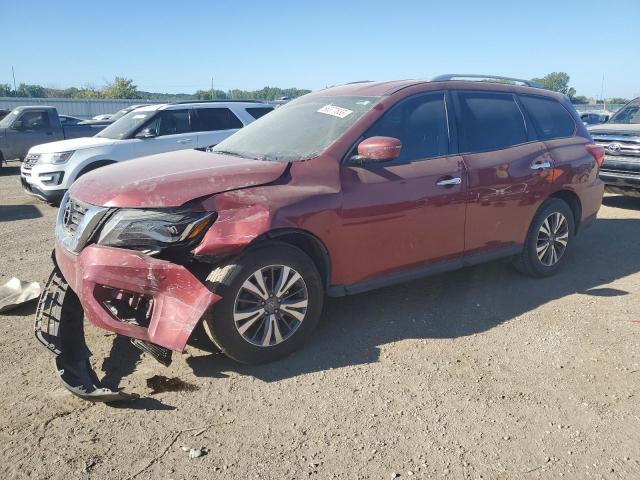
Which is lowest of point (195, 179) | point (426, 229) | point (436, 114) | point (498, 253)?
point (498, 253)

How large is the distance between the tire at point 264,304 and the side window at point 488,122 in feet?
6.26

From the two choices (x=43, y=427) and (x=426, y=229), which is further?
(x=426, y=229)

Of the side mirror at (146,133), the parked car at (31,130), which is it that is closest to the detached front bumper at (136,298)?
the side mirror at (146,133)

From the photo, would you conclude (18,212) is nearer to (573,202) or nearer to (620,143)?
(573,202)

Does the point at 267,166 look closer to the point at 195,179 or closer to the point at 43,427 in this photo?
the point at 195,179

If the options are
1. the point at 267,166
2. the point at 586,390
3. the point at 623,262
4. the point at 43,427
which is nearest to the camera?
the point at 43,427

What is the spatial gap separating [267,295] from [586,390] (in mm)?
2090

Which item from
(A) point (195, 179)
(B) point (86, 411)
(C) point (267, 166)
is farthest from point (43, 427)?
(C) point (267, 166)

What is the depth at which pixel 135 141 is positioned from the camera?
29.1 feet

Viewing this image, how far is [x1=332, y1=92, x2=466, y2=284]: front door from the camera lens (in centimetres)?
382

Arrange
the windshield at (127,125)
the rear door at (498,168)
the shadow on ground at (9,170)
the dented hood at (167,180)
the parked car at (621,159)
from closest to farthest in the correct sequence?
1. the dented hood at (167,180)
2. the rear door at (498,168)
3. the parked car at (621,159)
4. the windshield at (127,125)
5. the shadow on ground at (9,170)

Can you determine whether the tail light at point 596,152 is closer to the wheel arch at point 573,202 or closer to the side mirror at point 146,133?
the wheel arch at point 573,202

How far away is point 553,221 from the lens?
5.28m

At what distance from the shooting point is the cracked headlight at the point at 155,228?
10.5 ft
